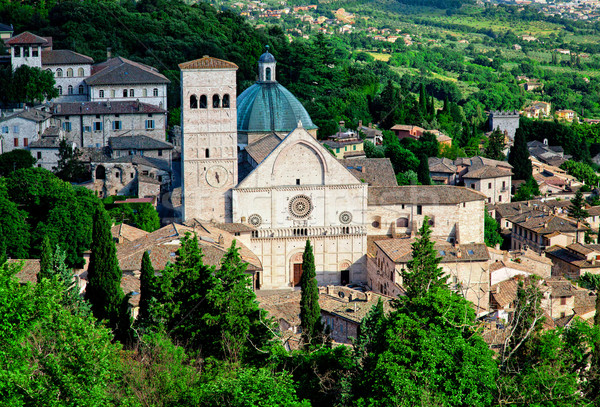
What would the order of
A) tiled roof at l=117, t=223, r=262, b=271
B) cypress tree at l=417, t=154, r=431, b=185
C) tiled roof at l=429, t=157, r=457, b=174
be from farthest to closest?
tiled roof at l=429, t=157, r=457, b=174, cypress tree at l=417, t=154, r=431, b=185, tiled roof at l=117, t=223, r=262, b=271

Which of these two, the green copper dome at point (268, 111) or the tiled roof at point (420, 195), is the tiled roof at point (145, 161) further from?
the tiled roof at point (420, 195)

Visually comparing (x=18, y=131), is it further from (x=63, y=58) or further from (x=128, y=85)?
(x=63, y=58)

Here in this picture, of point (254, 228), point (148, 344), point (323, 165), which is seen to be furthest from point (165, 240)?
point (148, 344)

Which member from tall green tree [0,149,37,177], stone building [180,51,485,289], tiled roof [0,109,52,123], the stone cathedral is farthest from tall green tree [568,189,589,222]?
tall green tree [0,149,37,177]

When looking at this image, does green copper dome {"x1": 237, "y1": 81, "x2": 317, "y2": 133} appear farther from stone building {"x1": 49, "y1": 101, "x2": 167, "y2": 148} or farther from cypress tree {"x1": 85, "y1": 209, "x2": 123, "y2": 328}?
cypress tree {"x1": 85, "y1": 209, "x2": 123, "y2": 328}

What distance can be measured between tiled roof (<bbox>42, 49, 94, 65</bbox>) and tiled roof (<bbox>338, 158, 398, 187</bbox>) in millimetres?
24667

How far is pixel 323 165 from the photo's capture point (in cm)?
5397

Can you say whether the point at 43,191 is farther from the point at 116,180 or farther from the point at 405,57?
the point at 405,57

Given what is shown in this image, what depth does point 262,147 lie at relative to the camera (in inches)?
2233

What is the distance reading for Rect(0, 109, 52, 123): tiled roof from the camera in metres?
68.3

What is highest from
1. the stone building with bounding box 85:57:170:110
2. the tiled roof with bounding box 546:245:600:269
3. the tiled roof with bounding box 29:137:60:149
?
the stone building with bounding box 85:57:170:110

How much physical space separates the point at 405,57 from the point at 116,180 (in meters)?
97.5

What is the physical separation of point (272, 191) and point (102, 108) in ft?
72.8

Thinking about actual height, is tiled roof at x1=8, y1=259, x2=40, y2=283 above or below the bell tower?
below
